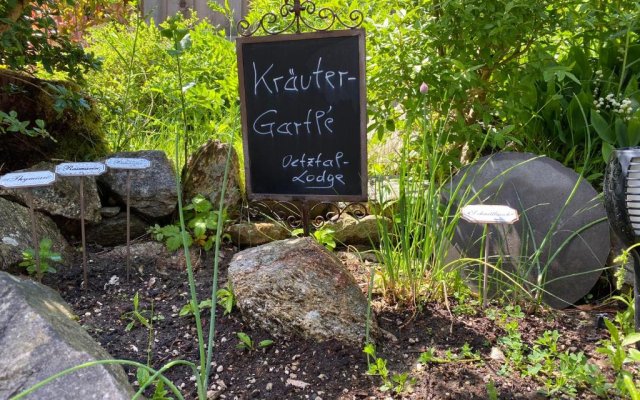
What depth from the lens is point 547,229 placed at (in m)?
2.55

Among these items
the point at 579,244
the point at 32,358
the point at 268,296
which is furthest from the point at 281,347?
the point at 579,244

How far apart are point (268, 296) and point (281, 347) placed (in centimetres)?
17

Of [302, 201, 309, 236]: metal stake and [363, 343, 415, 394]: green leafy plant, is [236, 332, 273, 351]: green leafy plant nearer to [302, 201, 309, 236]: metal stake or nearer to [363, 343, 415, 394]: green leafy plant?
Result: [363, 343, 415, 394]: green leafy plant

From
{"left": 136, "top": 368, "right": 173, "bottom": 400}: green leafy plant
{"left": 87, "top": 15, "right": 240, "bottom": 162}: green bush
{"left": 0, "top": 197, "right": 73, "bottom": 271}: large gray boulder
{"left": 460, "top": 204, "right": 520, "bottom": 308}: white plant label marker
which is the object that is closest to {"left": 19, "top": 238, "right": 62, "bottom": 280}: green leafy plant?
{"left": 0, "top": 197, "right": 73, "bottom": 271}: large gray boulder

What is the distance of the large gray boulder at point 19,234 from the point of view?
2320mm

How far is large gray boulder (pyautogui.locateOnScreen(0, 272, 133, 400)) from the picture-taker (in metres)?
1.47

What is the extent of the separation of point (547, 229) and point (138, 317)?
1.68 metres

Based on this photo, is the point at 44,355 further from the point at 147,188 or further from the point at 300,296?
the point at 147,188

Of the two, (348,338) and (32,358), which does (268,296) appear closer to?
(348,338)

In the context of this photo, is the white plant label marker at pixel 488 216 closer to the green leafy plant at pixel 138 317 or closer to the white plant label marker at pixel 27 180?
the green leafy plant at pixel 138 317

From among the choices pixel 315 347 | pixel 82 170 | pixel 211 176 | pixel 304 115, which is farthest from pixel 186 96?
pixel 315 347

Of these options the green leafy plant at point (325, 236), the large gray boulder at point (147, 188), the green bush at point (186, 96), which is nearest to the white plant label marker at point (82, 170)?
the large gray boulder at point (147, 188)

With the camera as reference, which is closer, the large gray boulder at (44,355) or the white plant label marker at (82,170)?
the large gray boulder at (44,355)

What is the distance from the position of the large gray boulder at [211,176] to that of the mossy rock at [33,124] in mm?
535
